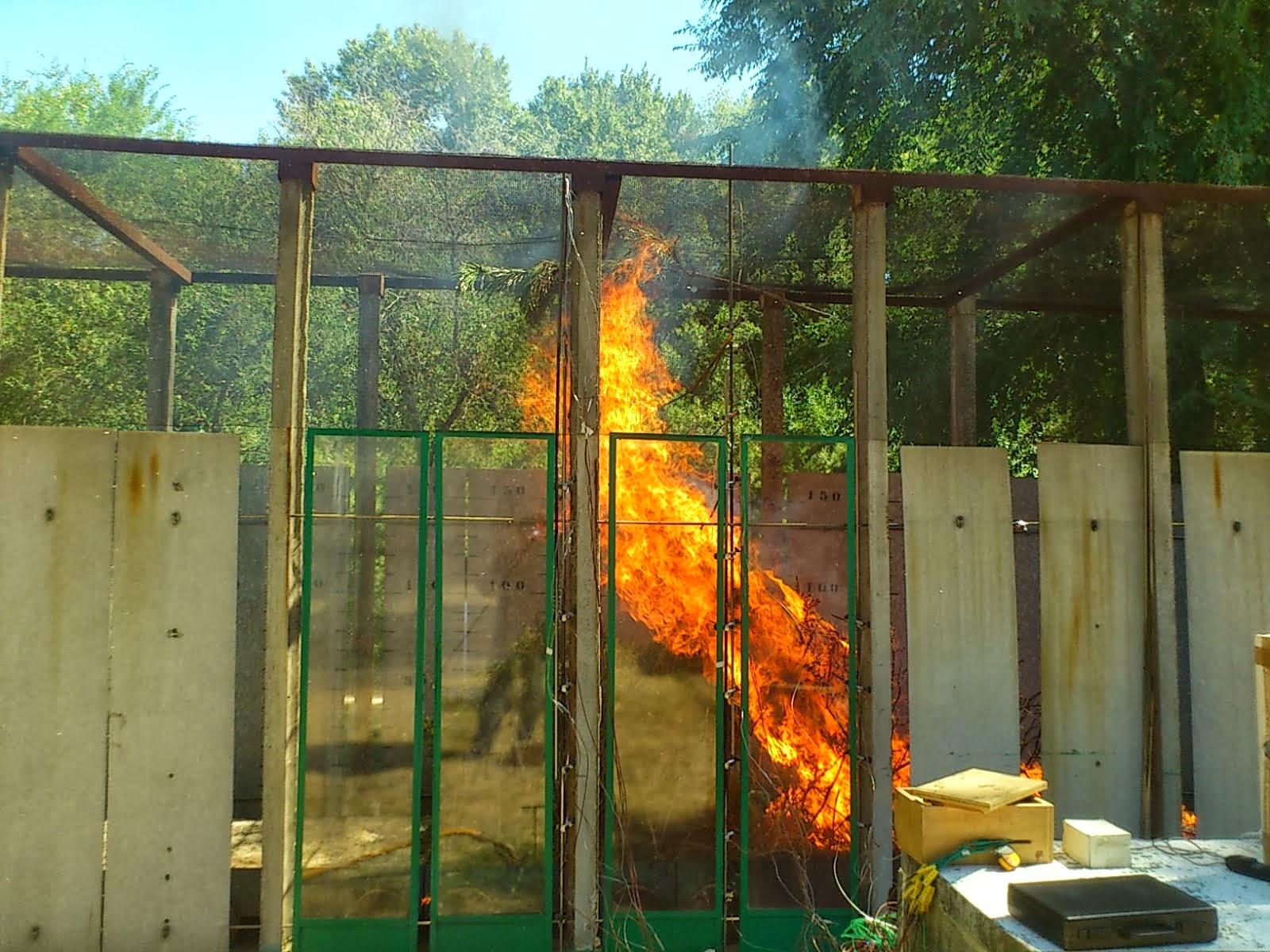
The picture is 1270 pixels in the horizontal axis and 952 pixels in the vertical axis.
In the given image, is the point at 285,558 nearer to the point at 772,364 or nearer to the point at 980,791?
the point at 980,791

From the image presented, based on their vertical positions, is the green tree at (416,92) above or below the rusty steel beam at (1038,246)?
above

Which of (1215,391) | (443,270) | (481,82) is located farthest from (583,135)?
(1215,391)

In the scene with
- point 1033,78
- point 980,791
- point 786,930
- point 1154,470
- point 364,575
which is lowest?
point 786,930

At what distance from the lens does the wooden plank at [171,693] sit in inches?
232

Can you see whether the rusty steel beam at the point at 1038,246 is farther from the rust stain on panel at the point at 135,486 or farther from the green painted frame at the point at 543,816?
the rust stain on panel at the point at 135,486

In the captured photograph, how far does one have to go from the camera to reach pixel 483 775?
243 inches

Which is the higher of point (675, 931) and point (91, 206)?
point (91, 206)

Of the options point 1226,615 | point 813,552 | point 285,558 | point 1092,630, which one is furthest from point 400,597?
point 1226,615

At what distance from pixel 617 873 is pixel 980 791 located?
2712 mm

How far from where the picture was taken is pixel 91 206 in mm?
7023

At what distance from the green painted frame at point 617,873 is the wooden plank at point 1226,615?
3.49 meters

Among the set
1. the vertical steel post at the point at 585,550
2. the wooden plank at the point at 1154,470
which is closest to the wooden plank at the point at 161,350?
the vertical steel post at the point at 585,550

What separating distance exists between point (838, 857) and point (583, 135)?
31.1m

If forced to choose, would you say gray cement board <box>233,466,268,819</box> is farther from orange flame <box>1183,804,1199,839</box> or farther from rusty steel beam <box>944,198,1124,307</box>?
orange flame <box>1183,804,1199,839</box>
